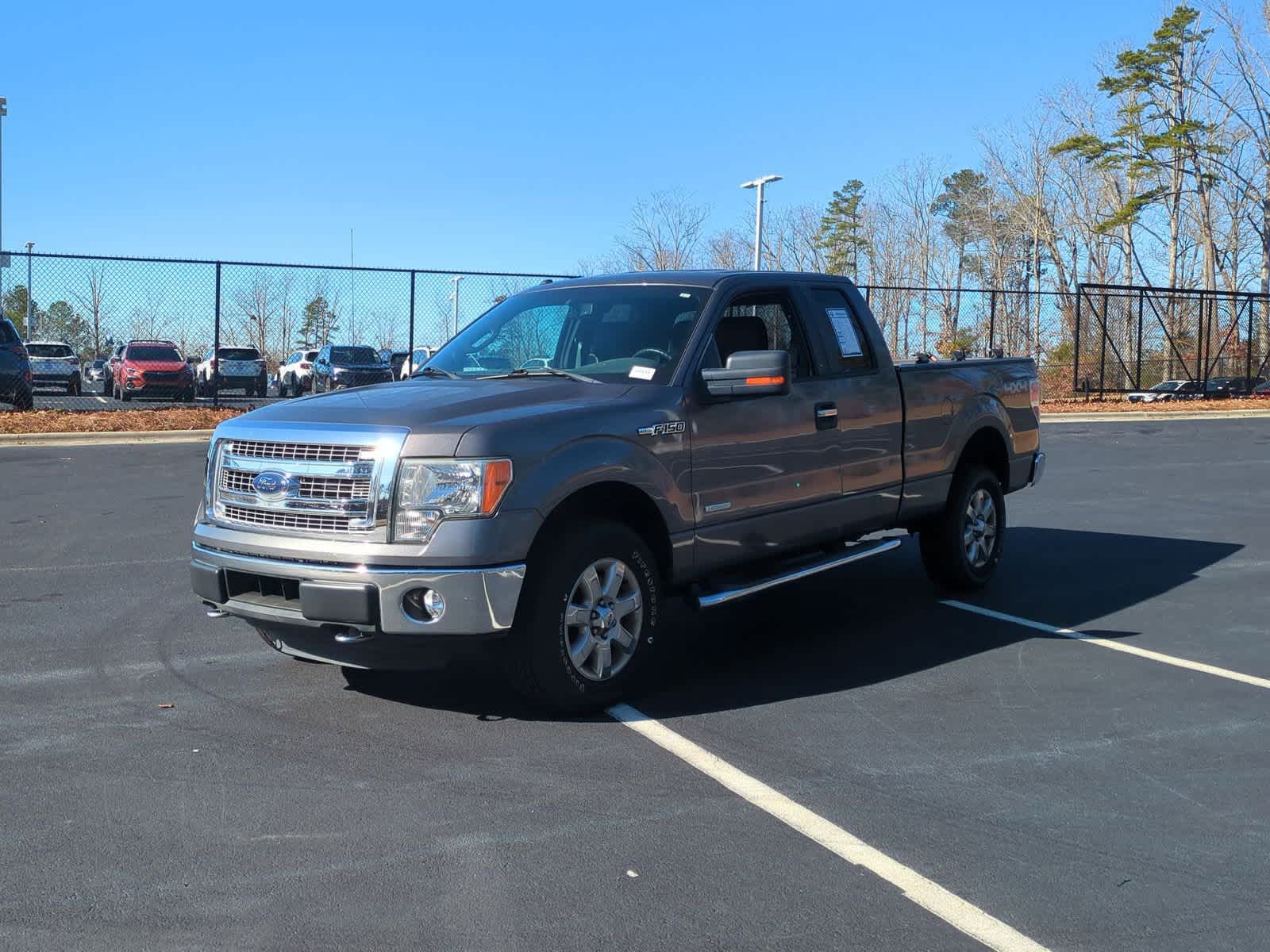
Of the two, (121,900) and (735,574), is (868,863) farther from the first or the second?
(735,574)

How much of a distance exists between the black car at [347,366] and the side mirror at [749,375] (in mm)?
26271

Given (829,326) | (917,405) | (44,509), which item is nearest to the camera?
(829,326)

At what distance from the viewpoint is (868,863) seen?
3.84 metres

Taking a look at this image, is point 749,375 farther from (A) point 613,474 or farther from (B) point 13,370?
(B) point 13,370

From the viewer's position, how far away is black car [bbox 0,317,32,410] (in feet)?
70.2

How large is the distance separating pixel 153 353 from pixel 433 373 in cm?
2813

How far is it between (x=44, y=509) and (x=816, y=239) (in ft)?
160

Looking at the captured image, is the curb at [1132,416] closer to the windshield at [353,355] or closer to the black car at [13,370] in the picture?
the windshield at [353,355]

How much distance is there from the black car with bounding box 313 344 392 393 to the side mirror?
86.2 feet

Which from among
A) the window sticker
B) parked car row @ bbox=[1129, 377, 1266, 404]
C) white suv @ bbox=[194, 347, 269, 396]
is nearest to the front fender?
the window sticker

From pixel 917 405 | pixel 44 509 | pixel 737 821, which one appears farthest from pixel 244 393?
pixel 737 821

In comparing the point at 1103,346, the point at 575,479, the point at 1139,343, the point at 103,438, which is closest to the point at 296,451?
the point at 575,479

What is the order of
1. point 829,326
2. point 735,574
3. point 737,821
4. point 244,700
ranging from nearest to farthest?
point 737,821 → point 244,700 → point 735,574 → point 829,326

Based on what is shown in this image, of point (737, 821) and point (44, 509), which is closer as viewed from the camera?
point (737, 821)
